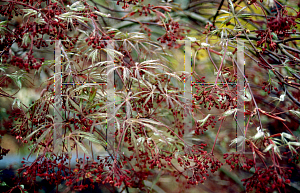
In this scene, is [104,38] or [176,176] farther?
[176,176]

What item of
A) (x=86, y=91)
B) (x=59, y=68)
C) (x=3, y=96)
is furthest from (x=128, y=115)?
(x=3, y=96)

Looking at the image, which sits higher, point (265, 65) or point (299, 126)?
point (265, 65)

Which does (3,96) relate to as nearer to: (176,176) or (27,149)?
(27,149)

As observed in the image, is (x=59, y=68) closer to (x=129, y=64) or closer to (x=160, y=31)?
(x=129, y=64)

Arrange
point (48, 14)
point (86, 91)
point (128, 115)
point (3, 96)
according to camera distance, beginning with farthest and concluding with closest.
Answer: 1. point (3, 96)
2. point (86, 91)
3. point (128, 115)
4. point (48, 14)

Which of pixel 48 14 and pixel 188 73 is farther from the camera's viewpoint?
pixel 188 73

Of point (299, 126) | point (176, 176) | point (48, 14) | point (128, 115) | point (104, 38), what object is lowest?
point (176, 176)

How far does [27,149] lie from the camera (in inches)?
58.7

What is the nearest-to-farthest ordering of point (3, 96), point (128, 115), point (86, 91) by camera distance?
1. point (128, 115)
2. point (86, 91)
3. point (3, 96)

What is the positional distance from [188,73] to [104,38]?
57 centimetres

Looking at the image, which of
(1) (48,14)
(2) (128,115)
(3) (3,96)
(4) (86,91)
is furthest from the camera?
(3) (3,96)

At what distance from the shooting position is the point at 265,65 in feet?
4.75

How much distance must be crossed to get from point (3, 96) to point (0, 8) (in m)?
0.57

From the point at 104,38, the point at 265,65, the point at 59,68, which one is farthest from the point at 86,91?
the point at 265,65
